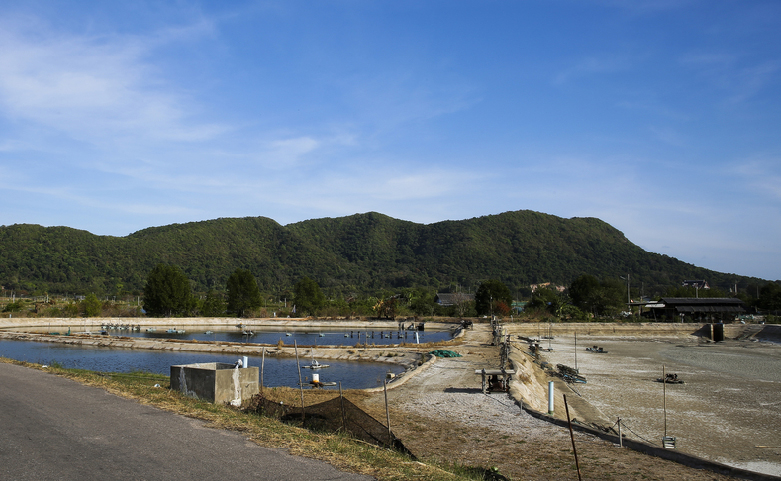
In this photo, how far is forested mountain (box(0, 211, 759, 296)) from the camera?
455ft

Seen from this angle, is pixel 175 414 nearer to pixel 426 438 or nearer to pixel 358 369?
pixel 426 438

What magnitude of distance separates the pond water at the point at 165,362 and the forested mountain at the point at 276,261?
9228 centimetres

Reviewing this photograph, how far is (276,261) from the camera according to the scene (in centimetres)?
18375

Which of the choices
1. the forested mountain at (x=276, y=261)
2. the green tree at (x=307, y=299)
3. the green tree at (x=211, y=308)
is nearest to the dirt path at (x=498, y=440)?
the green tree at (x=307, y=299)

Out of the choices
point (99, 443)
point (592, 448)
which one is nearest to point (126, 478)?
→ point (99, 443)

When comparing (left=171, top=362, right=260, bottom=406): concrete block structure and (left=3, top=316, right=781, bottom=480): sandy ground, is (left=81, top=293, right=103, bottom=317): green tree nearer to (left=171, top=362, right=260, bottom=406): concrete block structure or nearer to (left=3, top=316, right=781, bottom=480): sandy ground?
(left=3, top=316, right=781, bottom=480): sandy ground

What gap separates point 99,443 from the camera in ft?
29.1

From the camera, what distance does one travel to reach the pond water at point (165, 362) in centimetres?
3047

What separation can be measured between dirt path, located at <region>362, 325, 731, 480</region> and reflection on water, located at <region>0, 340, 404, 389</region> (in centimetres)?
965

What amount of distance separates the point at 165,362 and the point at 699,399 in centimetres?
3439

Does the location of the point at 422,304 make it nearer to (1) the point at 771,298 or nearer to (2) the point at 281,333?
(2) the point at 281,333

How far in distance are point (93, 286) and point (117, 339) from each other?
90.4 m

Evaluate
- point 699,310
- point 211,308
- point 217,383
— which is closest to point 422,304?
point 211,308

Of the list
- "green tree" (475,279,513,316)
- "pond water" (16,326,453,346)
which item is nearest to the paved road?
"pond water" (16,326,453,346)
